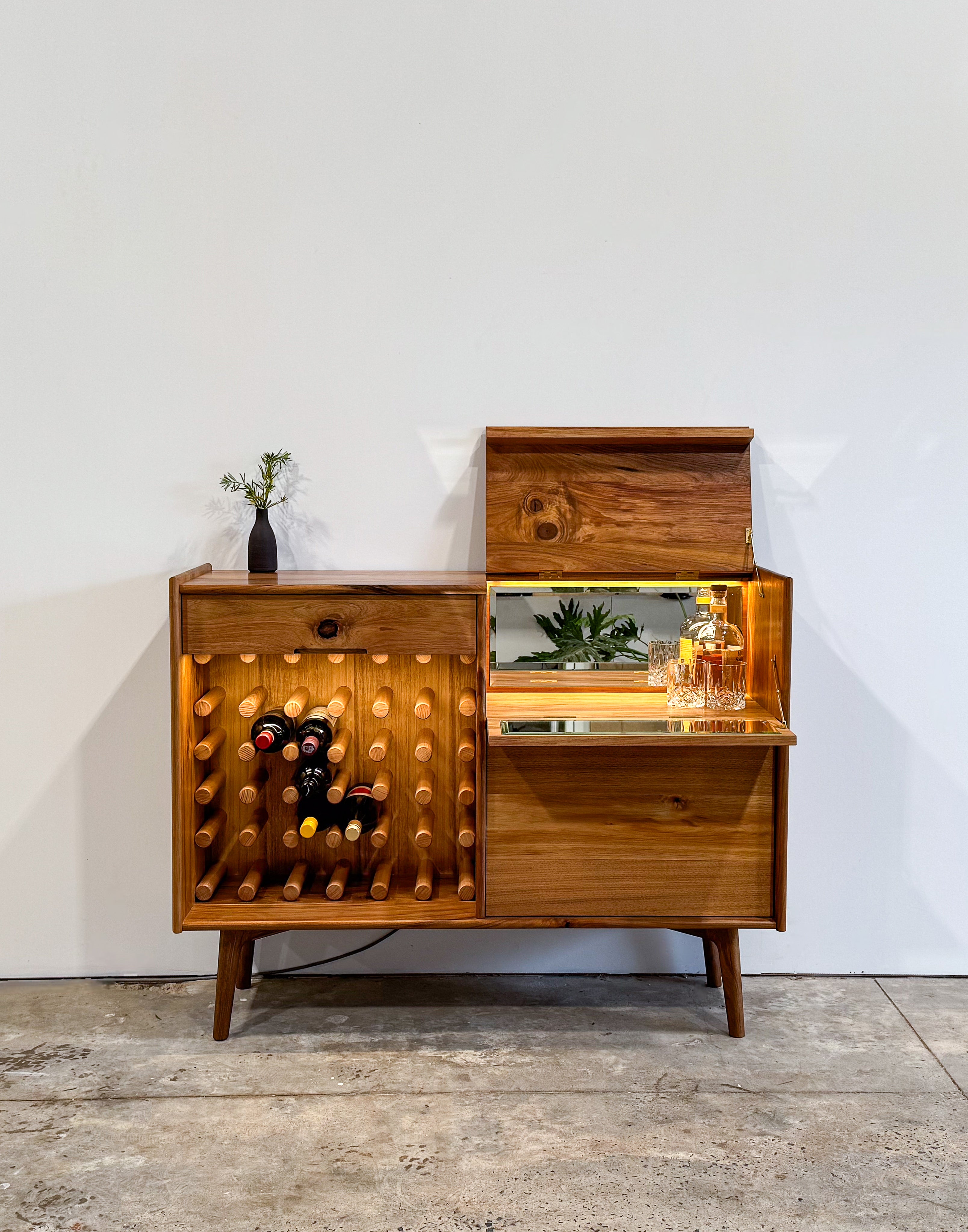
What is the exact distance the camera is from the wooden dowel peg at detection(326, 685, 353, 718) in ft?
8.41

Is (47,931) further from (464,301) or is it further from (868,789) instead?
(868,789)

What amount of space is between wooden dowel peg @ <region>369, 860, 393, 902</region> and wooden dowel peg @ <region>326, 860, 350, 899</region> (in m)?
0.07

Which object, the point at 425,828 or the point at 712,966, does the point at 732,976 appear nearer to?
the point at 712,966

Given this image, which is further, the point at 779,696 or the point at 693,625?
the point at 693,625

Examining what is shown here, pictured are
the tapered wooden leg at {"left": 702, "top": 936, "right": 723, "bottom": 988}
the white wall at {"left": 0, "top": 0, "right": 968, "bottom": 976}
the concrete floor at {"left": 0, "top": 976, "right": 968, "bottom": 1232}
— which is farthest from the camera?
the tapered wooden leg at {"left": 702, "top": 936, "right": 723, "bottom": 988}

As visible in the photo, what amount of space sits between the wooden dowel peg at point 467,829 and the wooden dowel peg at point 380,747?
266mm

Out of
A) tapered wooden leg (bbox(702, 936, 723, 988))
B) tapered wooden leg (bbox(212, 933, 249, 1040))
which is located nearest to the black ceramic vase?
tapered wooden leg (bbox(212, 933, 249, 1040))

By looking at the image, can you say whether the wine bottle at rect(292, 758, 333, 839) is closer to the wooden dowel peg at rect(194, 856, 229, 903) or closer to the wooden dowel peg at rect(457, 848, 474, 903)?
the wooden dowel peg at rect(194, 856, 229, 903)

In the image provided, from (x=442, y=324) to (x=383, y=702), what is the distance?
111 cm

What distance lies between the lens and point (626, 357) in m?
2.90

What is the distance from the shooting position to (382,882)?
2.67 meters

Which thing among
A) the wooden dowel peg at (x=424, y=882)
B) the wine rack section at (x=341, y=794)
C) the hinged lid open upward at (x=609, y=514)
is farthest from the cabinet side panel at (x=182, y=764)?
the hinged lid open upward at (x=609, y=514)

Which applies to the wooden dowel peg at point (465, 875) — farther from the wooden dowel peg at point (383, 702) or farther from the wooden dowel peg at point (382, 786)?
the wooden dowel peg at point (383, 702)

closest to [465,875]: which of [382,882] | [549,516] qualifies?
[382,882]
